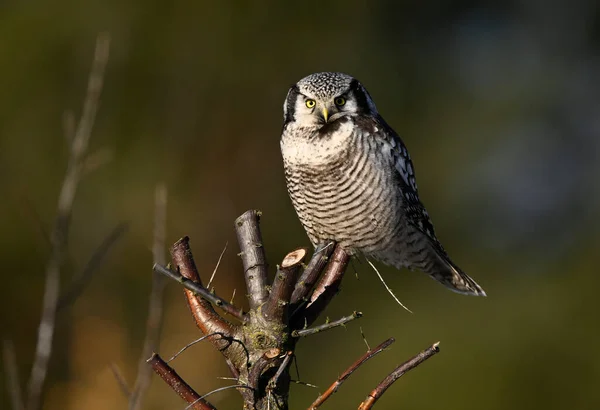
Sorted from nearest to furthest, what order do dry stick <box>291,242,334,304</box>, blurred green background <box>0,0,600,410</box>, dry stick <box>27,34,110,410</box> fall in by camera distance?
dry stick <box>27,34,110,410</box> < dry stick <box>291,242,334,304</box> < blurred green background <box>0,0,600,410</box>

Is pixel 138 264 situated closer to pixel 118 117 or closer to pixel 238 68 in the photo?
pixel 118 117

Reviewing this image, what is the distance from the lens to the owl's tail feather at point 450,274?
5.39 m

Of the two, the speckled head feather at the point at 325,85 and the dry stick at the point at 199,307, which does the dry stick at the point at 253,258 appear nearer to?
the dry stick at the point at 199,307

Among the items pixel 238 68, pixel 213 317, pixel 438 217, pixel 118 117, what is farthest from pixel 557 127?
pixel 213 317

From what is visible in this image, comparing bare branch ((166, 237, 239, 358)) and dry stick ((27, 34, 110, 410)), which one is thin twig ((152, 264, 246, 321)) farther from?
dry stick ((27, 34, 110, 410))

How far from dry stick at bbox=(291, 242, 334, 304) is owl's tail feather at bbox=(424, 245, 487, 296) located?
188cm

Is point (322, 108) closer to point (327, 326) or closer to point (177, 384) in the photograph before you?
point (327, 326)

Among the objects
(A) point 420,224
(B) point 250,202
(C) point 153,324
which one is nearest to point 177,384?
(C) point 153,324

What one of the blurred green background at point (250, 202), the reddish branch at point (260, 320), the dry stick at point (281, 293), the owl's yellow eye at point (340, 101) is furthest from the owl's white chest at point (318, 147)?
the blurred green background at point (250, 202)

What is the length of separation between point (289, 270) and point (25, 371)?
7406 millimetres

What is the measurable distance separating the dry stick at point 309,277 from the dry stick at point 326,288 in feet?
0.26

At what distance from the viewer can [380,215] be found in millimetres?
4637

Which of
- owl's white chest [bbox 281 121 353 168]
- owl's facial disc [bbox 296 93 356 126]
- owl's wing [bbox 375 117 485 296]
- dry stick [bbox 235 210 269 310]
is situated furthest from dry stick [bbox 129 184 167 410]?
owl's wing [bbox 375 117 485 296]

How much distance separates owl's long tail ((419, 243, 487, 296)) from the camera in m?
5.37
